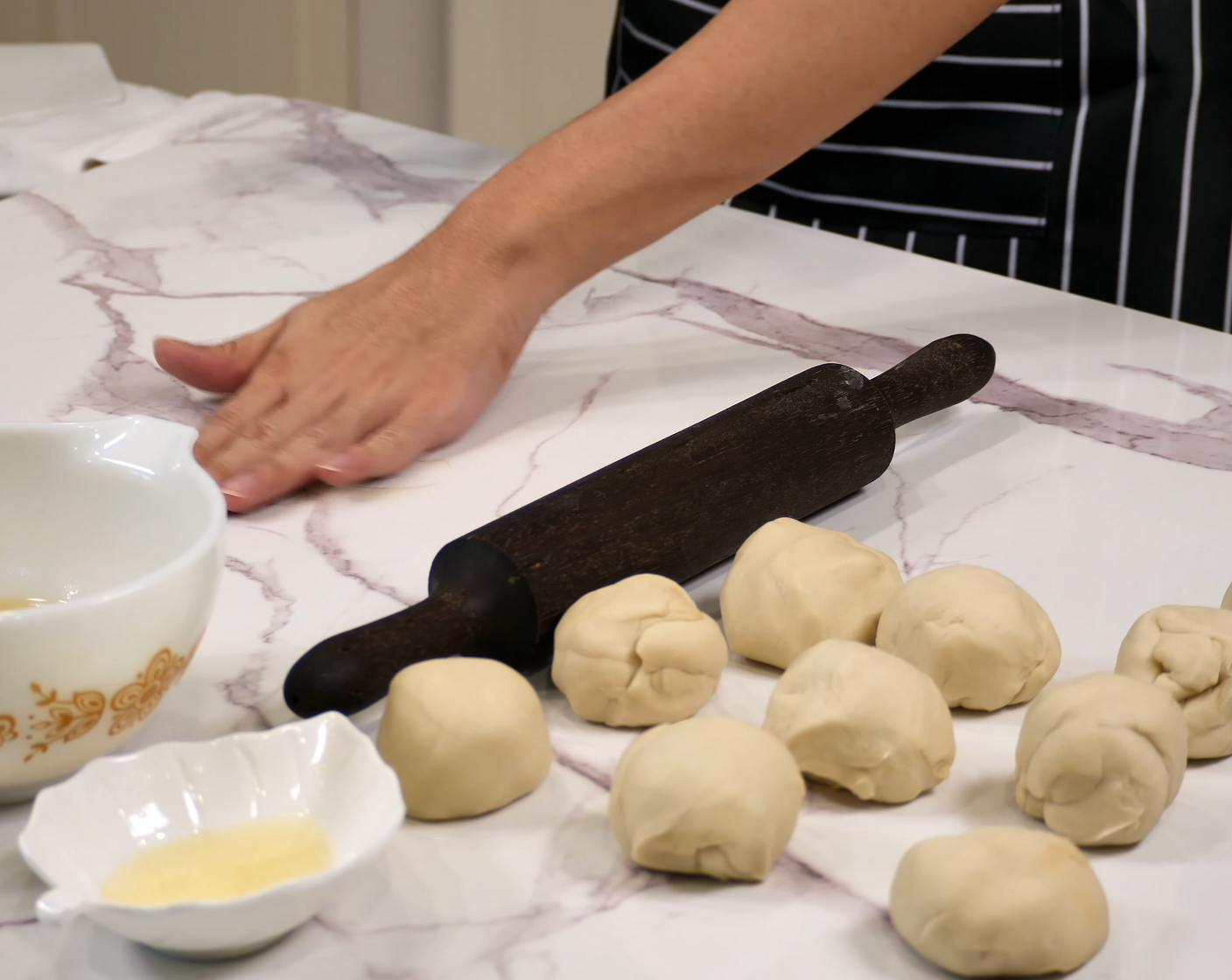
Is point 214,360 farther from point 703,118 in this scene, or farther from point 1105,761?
point 1105,761

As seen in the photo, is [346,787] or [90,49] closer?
[346,787]

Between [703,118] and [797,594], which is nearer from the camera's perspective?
[797,594]

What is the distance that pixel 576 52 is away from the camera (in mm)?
2797

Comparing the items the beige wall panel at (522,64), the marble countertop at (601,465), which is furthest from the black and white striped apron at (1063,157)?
the beige wall panel at (522,64)

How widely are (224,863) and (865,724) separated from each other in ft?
0.92

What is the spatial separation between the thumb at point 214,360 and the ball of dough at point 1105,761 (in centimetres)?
66

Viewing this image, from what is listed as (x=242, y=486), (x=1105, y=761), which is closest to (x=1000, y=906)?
(x=1105, y=761)

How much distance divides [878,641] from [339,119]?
1.19 m

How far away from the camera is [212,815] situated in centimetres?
55

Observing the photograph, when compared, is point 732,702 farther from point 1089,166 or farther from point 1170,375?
point 1089,166

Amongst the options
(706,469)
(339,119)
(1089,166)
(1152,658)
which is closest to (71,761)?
(706,469)

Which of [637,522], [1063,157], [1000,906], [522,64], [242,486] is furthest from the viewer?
[522,64]

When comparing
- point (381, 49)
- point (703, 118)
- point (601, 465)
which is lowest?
point (601, 465)

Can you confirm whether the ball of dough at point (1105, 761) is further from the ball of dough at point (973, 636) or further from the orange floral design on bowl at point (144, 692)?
the orange floral design on bowl at point (144, 692)
